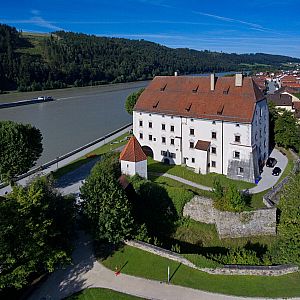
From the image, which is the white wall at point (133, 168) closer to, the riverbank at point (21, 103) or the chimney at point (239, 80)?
the chimney at point (239, 80)

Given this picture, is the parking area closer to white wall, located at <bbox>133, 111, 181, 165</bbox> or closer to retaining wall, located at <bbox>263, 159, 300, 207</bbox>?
retaining wall, located at <bbox>263, 159, 300, 207</bbox>

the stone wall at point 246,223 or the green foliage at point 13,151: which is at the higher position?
the green foliage at point 13,151

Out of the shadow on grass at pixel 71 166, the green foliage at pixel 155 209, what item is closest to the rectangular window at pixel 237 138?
the green foliage at pixel 155 209

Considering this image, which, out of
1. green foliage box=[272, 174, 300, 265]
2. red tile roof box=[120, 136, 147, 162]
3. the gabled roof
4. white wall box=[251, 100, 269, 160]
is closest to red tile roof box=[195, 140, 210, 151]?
white wall box=[251, 100, 269, 160]

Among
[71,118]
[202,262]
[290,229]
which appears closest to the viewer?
[202,262]

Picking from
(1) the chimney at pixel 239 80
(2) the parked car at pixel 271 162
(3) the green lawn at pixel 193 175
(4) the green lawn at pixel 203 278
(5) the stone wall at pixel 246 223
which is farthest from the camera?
(2) the parked car at pixel 271 162

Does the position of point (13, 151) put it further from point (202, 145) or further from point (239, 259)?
point (239, 259)

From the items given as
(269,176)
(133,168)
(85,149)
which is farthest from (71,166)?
(269,176)
